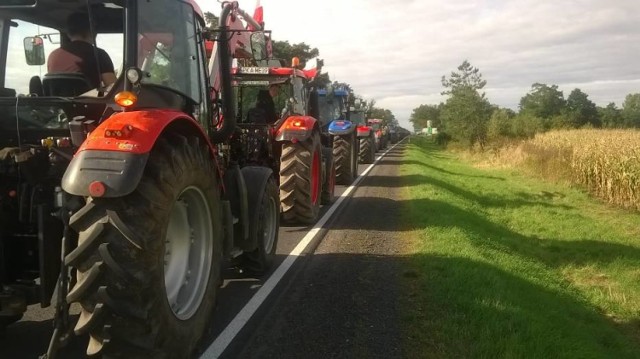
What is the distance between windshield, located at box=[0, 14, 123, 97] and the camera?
11.7ft

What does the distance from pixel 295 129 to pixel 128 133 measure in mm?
5534

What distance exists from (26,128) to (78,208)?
85 centimetres

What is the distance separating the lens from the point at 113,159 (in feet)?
9.55

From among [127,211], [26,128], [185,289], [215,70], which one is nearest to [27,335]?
[185,289]

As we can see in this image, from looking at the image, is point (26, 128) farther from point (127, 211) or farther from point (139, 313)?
point (139, 313)

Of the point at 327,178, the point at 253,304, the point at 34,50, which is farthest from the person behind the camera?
the point at 327,178

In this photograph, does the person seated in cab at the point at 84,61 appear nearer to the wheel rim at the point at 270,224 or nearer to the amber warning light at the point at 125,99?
the amber warning light at the point at 125,99

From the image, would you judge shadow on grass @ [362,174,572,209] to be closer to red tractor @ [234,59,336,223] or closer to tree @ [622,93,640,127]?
red tractor @ [234,59,336,223]

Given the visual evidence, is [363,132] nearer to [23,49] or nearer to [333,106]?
[333,106]

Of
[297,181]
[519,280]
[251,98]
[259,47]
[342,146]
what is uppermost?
[259,47]

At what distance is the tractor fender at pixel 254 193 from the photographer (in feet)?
17.5

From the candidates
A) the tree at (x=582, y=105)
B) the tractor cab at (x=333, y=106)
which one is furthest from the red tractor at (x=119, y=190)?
the tree at (x=582, y=105)

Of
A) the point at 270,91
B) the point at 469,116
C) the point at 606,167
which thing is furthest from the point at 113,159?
the point at 469,116

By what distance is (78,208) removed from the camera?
10.0 ft
